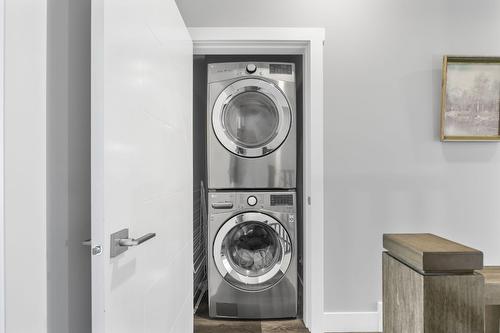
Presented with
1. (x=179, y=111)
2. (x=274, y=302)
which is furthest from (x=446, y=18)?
(x=274, y=302)

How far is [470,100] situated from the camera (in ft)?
7.82

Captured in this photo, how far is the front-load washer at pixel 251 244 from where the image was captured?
8.79ft

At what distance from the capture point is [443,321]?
40 cm

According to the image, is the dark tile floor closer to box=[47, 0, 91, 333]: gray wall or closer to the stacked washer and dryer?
the stacked washer and dryer

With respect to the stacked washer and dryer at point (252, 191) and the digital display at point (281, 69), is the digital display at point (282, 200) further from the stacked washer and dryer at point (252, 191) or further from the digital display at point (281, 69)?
the digital display at point (281, 69)

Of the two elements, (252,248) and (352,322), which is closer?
(352,322)

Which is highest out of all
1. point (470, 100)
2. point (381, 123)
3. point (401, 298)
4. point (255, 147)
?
point (470, 100)

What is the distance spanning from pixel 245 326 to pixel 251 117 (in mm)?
1517

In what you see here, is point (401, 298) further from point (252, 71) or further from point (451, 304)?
point (252, 71)

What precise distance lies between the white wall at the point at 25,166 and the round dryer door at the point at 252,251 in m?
1.83

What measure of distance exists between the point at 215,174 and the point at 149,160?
1328mm

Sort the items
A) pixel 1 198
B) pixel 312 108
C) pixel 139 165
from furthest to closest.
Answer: pixel 312 108 → pixel 139 165 → pixel 1 198

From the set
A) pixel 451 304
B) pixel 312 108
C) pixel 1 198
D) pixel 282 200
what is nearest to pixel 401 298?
pixel 451 304

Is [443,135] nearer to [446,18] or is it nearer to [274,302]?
[446,18]
